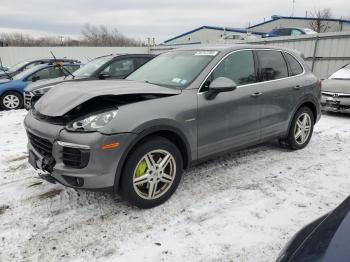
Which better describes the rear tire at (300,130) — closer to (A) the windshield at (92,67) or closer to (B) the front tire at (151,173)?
(B) the front tire at (151,173)

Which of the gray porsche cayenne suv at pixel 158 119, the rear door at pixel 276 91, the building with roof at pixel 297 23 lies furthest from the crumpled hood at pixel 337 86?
the building with roof at pixel 297 23

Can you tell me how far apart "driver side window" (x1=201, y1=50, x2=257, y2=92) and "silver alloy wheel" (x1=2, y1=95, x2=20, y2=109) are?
8.09 m

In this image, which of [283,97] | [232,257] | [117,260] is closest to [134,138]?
[117,260]

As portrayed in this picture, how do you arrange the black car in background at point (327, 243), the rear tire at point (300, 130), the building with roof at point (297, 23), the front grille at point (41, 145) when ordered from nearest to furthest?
the black car in background at point (327, 243) < the front grille at point (41, 145) < the rear tire at point (300, 130) < the building with roof at point (297, 23)

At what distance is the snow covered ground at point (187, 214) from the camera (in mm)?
2869

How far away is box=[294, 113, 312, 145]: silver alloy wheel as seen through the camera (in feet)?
17.9

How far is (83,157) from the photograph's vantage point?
120 inches

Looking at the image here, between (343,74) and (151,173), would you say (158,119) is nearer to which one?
(151,173)

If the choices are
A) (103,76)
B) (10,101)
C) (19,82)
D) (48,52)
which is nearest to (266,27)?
(48,52)

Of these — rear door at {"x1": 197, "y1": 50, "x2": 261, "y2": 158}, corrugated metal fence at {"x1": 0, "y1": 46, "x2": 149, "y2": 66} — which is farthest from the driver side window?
corrugated metal fence at {"x1": 0, "y1": 46, "x2": 149, "y2": 66}

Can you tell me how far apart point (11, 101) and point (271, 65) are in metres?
8.25

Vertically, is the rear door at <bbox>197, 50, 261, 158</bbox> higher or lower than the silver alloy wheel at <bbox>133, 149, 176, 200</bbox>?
higher

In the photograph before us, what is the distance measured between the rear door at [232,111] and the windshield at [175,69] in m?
0.20

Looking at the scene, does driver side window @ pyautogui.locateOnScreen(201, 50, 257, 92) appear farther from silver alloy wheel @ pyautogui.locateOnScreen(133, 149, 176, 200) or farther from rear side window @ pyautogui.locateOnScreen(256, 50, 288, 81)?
silver alloy wheel @ pyautogui.locateOnScreen(133, 149, 176, 200)
